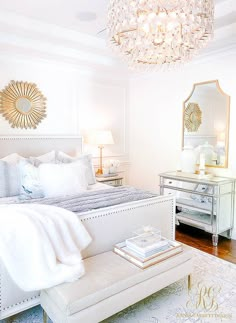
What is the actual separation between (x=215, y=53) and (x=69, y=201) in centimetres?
268

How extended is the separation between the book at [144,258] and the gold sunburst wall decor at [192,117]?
85.0 inches

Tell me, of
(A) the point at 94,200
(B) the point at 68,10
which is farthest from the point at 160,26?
(A) the point at 94,200

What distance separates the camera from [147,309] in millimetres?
2037

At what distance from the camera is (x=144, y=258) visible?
1.92m

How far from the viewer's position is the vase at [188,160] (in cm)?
377

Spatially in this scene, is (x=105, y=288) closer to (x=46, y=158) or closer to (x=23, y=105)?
(x=46, y=158)

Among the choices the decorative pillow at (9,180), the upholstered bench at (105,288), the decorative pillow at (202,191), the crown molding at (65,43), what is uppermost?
the crown molding at (65,43)

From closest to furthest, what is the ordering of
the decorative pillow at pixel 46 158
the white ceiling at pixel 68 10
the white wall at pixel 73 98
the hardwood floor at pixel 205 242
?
1. the white ceiling at pixel 68 10
2. the hardwood floor at pixel 205 242
3. the decorative pillow at pixel 46 158
4. the white wall at pixel 73 98

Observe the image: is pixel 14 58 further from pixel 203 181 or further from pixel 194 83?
pixel 203 181

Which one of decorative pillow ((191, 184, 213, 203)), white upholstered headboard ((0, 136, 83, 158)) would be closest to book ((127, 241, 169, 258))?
decorative pillow ((191, 184, 213, 203))

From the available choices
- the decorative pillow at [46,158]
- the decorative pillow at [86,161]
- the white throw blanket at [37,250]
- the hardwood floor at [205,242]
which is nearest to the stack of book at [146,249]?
the white throw blanket at [37,250]

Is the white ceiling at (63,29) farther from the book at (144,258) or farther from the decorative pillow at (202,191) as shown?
the book at (144,258)

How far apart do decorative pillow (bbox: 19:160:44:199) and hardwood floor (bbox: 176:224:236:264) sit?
1.90 metres

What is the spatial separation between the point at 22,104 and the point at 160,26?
7.76 feet
